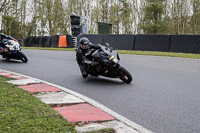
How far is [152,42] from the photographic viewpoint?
19.7 metres

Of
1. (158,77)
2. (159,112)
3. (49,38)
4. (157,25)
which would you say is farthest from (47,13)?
(159,112)

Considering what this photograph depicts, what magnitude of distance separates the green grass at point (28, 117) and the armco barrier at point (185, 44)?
1428 centimetres

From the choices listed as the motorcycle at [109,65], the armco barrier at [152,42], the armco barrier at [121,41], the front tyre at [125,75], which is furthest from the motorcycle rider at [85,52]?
the armco barrier at [121,41]

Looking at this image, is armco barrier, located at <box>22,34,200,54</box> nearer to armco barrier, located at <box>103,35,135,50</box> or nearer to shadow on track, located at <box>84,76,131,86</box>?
armco barrier, located at <box>103,35,135,50</box>

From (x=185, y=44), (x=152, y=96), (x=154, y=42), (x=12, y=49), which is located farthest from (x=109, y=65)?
(x=154, y=42)

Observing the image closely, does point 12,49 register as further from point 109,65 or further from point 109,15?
point 109,15

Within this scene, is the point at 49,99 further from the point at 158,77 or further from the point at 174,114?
the point at 158,77

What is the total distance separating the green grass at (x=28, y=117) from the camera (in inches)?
137

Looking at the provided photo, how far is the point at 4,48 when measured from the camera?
41.6 feet

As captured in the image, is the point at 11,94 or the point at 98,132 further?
the point at 11,94

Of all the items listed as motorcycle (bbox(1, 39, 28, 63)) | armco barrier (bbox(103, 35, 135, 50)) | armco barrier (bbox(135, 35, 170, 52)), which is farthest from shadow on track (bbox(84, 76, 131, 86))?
armco barrier (bbox(103, 35, 135, 50))

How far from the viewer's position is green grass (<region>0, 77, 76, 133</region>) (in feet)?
11.4

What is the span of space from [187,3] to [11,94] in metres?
38.3

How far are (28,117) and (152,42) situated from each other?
16776mm
